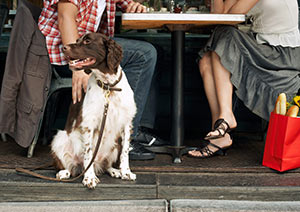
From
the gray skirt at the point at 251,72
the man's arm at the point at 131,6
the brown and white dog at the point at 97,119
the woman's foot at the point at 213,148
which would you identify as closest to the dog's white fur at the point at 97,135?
the brown and white dog at the point at 97,119

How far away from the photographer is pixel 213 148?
2.91 meters

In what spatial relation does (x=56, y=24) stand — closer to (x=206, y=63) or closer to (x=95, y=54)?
(x=95, y=54)

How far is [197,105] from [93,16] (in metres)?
1.60

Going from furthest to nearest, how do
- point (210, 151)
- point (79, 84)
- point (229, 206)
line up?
1. point (210, 151)
2. point (79, 84)
3. point (229, 206)

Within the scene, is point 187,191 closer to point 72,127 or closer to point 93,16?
point 72,127

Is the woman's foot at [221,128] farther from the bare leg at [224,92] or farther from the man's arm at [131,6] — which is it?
the man's arm at [131,6]

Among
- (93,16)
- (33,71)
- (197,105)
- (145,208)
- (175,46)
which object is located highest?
(93,16)

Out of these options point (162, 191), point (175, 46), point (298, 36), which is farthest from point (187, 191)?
point (298, 36)

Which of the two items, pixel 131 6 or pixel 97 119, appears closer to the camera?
pixel 97 119

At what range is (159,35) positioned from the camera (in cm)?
392

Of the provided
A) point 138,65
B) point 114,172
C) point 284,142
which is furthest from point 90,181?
point 284,142

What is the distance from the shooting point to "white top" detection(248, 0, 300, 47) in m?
2.92

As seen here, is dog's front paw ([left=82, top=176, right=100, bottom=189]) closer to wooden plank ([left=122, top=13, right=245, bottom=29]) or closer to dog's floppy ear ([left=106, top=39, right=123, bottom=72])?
dog's floppy ear ([left=106, top=39, right=123, bottom=72])

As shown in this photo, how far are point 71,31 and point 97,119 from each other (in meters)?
0.63
